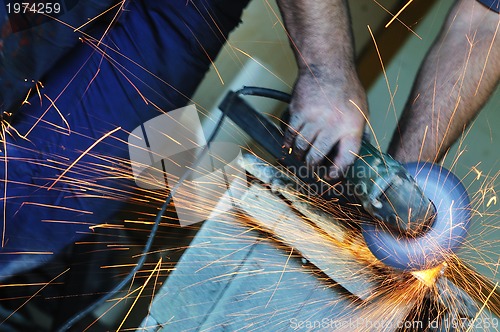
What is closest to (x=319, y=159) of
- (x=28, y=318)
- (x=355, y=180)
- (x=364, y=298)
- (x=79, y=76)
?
(x=355, y=180)

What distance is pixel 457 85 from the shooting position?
1.27 metres

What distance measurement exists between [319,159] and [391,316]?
0.31 m

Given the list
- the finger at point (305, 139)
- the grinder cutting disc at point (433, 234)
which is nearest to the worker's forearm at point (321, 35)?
the finger at point (305, 139)

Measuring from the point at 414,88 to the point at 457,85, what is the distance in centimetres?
12

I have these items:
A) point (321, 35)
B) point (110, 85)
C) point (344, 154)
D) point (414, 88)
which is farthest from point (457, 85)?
point (110, 85)

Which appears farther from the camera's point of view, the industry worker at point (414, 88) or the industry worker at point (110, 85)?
the industry worker at point (110, 85)

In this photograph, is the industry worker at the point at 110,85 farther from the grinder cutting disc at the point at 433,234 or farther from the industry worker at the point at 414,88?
the grinder cutting disc at the point at 433,234

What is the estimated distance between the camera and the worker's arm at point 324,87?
3.31 ft

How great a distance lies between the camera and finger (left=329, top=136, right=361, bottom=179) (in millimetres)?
958

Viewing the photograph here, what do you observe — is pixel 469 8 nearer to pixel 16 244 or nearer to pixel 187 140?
pixel 187 140

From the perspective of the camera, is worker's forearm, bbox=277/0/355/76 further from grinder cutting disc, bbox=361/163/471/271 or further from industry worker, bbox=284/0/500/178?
grinder cutting disc, bbox=361/163/471/271

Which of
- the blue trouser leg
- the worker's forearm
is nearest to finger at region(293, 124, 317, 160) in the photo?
the worker's forearm

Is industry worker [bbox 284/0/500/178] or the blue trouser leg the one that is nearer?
industry worker [bbox 284/0/500/178]

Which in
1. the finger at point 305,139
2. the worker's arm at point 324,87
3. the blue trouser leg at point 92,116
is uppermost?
the worker's arm at point 324,87
